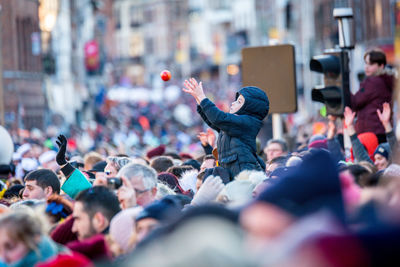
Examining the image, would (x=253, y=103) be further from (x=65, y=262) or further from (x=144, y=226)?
(x=65, y=262)

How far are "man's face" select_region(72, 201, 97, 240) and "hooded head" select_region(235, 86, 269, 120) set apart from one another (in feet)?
8.83

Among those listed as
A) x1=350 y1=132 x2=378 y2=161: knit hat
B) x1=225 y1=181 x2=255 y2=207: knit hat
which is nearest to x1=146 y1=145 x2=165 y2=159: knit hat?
x1=350 y1=132 x2=378 y2=161: knit hat

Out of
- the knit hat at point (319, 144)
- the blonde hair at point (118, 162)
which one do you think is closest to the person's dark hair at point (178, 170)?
the blonde hair at point (118, 162)

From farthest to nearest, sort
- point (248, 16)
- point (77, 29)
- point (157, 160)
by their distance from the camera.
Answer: point (248, 16)
point (77, 29)
point (157, 160)

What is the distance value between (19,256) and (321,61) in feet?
26.4

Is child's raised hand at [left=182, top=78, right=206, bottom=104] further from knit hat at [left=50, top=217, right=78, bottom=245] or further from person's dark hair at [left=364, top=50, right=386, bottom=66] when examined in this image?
person's dark hair at [left=364, top=50, right=386, bottom=66]

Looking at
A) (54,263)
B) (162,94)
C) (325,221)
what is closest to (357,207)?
(325,221)

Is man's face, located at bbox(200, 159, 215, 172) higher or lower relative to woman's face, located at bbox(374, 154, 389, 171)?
higher

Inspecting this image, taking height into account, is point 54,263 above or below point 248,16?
below

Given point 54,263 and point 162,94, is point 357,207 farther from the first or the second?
point 162,94

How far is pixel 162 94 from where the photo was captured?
9650cm

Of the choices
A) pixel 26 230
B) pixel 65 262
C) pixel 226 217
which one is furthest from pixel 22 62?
pixel 226 217

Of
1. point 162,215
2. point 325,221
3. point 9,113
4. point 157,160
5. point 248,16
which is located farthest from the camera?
point 248,16

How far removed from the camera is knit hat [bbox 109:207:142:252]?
5.59 meters
